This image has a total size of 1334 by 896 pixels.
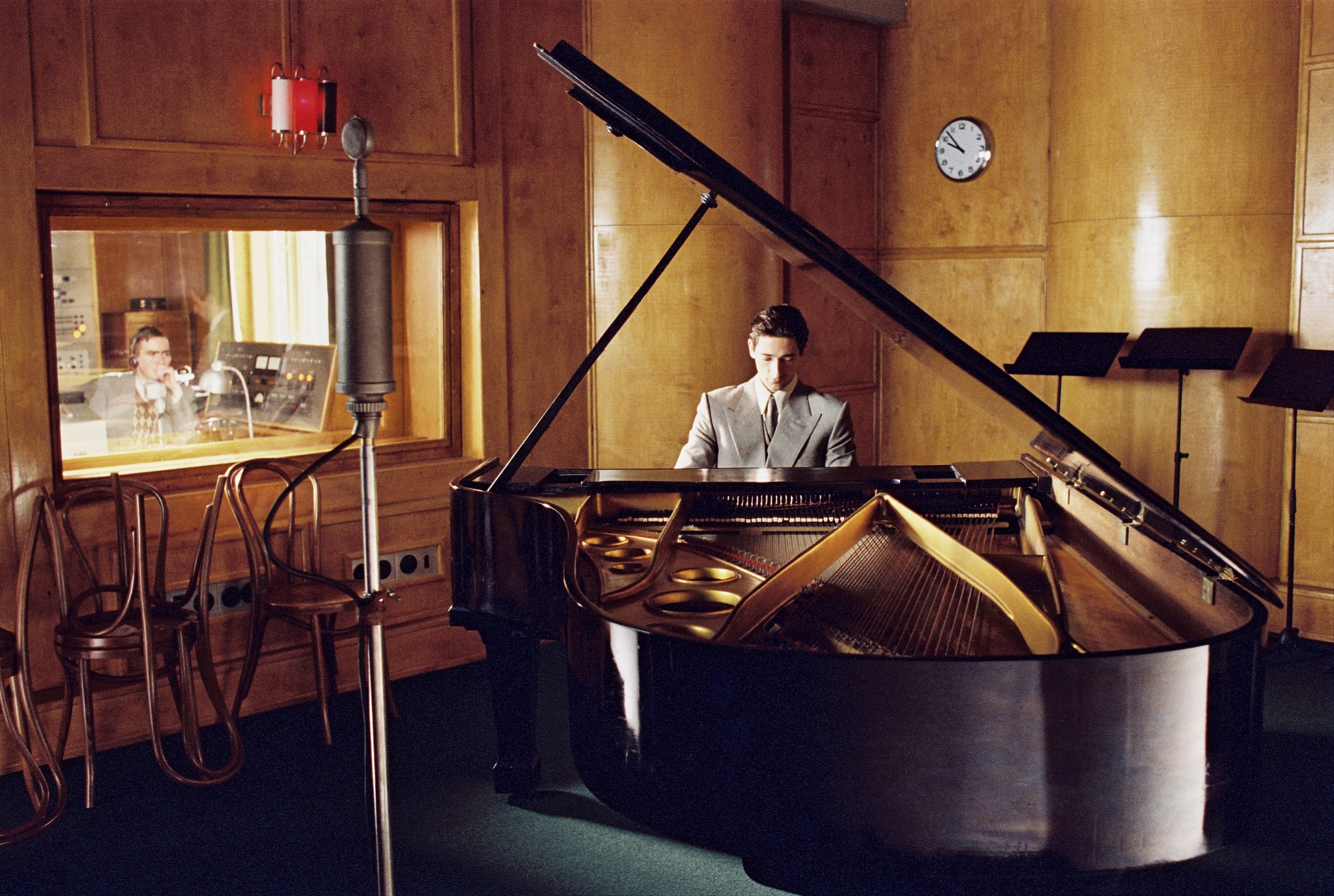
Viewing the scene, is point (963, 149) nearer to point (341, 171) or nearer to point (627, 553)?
point (341, 171)

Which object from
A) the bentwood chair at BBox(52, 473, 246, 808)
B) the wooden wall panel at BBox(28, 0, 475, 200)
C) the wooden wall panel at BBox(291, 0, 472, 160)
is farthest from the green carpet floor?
the wooden wall panel at BBox(291, 0, 472, 160)

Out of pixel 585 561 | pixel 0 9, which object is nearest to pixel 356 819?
pixel 585 561

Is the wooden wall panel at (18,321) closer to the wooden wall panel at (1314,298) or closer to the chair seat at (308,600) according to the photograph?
the chair seat at (308,600)

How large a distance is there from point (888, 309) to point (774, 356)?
173 cm

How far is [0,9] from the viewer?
3.49 metres

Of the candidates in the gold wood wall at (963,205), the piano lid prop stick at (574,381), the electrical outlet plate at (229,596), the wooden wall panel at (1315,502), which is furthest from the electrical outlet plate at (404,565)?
the wooden wall panel at (1315,502)

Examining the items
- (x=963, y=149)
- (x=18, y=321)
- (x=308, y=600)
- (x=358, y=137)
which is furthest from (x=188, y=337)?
(x=963, y=149)

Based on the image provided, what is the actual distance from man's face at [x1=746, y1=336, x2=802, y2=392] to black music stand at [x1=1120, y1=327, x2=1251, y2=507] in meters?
1.73

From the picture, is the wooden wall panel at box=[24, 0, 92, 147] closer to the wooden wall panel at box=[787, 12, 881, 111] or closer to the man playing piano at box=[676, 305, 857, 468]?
the man playing piano at box=[676, 305, 857, 468]

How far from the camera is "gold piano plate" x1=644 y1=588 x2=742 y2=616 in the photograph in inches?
99.8

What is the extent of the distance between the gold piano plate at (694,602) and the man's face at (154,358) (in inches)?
90.9

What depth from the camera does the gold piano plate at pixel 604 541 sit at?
9.96ft

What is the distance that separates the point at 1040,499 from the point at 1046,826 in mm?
1480

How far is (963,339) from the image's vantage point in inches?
252
